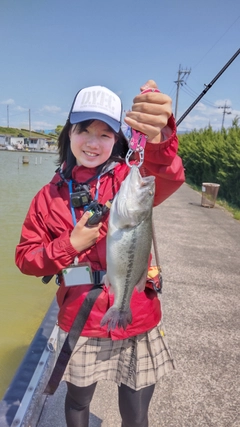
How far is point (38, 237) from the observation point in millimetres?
1862

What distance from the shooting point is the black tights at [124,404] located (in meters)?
1.96

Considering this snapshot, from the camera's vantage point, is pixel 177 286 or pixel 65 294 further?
pixel 177 286

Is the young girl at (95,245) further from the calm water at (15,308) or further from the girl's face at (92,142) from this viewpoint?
the calm water at (15,308)

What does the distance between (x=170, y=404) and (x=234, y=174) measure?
1153 cm

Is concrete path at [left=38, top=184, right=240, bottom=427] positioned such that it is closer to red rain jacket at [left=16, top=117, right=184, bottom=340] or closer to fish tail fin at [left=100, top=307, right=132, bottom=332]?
red rain jacket at [left=16, top=117, right=184, bottom=340]

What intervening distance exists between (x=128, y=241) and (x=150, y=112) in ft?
1.93

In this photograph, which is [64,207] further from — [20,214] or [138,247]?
[20,214]

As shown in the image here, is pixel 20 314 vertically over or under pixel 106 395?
under

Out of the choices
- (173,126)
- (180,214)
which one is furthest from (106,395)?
(180,214)

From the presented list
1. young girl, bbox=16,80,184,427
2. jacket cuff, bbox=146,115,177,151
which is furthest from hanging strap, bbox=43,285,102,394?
jacket cuff, bbox=146,115,177,151

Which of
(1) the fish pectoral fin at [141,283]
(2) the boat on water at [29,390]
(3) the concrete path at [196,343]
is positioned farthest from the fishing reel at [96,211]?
(3) the concrete path at [196,343]

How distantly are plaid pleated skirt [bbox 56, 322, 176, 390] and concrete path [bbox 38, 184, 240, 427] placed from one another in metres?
0.80

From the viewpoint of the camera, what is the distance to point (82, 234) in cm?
169

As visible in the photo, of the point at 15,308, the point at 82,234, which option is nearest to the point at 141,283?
the point at 82,234
